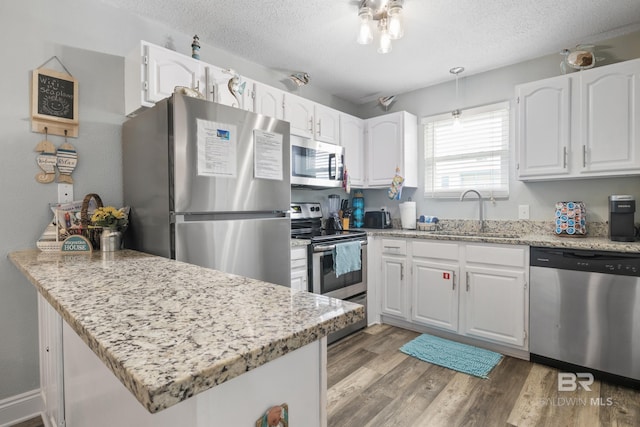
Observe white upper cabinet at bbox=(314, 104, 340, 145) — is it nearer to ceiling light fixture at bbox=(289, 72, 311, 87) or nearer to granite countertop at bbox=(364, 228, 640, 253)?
ceiling light fixture at bbox=(289, 72, 311, 87)

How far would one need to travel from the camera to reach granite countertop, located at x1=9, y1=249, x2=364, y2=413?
0.44 metres

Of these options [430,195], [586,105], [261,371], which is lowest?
[261,371]

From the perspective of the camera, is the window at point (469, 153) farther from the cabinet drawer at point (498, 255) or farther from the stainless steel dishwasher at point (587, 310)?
the stainless steel dishwasher at point (587, 310)

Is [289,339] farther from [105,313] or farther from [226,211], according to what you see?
[226,211]

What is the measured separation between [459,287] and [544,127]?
1465 millimetres

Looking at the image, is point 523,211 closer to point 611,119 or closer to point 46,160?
point 611,119

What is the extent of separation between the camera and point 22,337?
184cm

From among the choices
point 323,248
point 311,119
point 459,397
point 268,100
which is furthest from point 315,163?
point 459,397

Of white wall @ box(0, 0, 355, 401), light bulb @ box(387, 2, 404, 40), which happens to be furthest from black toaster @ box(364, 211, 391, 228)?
white wall @ box(0, 0, 355, 401)

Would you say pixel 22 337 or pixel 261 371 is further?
pixel 22 337

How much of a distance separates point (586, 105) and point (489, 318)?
5.83 feet

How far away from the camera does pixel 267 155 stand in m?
2.12

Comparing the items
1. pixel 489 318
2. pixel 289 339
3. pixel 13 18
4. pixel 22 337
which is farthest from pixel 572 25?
pixel 22 337

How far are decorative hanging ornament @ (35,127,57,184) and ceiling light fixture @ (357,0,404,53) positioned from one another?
195 cm
